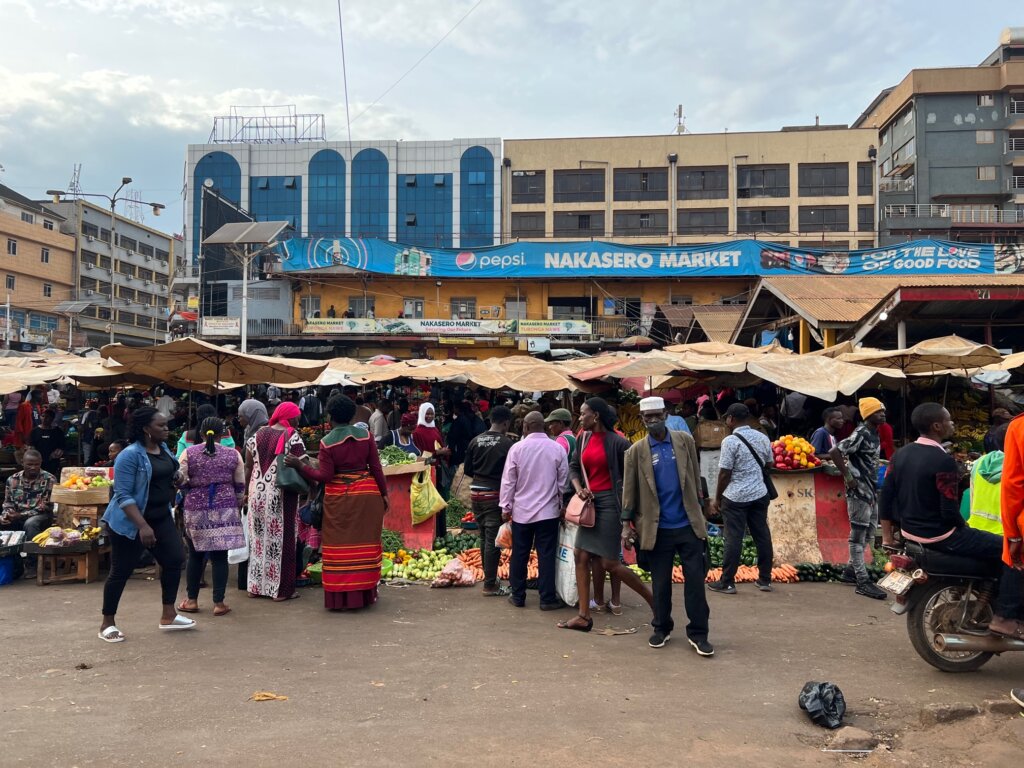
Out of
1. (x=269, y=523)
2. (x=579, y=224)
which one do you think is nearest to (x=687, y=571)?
(x=269, y=523)

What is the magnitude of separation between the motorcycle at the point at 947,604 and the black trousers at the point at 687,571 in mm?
1191

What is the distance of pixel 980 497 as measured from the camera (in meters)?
5.04

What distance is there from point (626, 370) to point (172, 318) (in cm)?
3787

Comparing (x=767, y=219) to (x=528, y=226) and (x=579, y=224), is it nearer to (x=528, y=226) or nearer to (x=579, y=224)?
(x=579, y=224)

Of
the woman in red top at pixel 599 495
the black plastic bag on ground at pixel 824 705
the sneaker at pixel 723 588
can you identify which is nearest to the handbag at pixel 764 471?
the sneaker at pixel 723 588

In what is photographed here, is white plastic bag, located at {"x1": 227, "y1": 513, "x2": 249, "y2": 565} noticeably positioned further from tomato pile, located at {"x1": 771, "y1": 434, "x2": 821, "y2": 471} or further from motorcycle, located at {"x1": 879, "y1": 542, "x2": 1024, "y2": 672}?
tomato pile, located at {"x1": 771, "y1": 434, "x2": 821, "y2": 471}

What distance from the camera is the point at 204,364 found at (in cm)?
1007

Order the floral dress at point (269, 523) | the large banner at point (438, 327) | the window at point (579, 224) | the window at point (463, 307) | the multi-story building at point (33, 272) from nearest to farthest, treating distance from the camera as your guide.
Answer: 1. the floral dress at point (269, 523)
2. the large banner at point (438, 327)
3. the window at point (463, 307)
4. the window at point (579, 224)
5. the multi-story building at point (33, 272)

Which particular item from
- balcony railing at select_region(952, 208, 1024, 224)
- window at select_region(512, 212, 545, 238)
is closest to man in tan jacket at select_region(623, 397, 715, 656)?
window at select_region(512, 212, 545, 238)

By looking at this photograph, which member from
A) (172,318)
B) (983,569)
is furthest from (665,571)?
(172,318)

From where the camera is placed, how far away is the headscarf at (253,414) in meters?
8.70

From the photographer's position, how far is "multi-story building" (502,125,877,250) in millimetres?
45750

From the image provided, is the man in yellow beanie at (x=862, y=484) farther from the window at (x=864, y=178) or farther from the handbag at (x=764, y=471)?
the window at (x=864, y=178)

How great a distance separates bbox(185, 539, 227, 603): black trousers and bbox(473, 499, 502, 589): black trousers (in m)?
2.29
